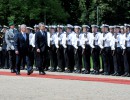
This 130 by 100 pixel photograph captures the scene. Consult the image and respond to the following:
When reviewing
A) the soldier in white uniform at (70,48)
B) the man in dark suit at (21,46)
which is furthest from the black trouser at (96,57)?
the man in dark suit at (21,46)

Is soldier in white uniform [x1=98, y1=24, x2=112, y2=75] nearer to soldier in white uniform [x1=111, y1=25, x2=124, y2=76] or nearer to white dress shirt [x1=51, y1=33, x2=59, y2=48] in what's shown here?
soldier in white uniform [x1=111, y1=25, x2=124, y2=76]

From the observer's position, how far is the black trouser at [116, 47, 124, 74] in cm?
2141

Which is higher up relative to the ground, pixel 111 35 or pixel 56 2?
pixel 56 2

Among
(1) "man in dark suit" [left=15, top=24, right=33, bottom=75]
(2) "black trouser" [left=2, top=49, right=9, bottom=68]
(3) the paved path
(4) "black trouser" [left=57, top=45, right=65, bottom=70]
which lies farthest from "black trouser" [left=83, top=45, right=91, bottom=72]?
(2) "black trouser" [left=2, top=49, right=9, bottom=68]

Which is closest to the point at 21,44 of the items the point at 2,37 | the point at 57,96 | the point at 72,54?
the point at 72,54

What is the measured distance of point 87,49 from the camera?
74.4ft

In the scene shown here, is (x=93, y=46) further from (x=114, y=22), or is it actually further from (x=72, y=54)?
(x=114, y=22)

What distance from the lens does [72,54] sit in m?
23.7

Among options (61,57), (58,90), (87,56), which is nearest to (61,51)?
(61,57)

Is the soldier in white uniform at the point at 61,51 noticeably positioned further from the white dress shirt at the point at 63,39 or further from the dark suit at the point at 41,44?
the dark suit at the point at 41,44

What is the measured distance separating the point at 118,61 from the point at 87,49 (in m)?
1.75

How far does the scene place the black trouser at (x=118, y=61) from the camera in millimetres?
21406

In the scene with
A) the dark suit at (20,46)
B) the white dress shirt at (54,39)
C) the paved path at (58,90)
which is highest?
the white dress shirt at (54,39)

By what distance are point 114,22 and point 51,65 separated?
34414mm
